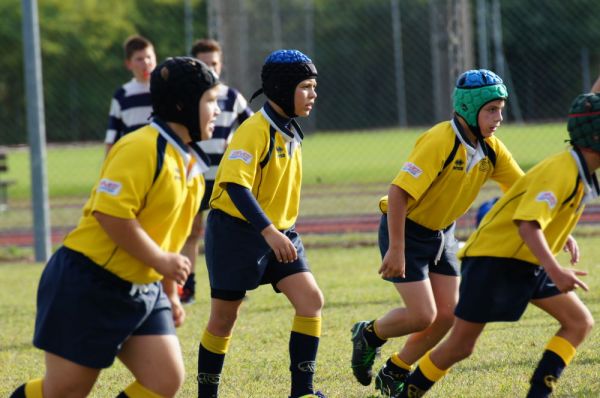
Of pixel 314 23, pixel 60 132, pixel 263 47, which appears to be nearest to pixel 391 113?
pixel 314 23

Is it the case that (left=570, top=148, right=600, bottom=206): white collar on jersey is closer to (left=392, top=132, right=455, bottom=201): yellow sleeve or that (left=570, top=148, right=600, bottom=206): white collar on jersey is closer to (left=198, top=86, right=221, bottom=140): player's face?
(left=392, top=132, right=455, bottom=201): yellow sleeve

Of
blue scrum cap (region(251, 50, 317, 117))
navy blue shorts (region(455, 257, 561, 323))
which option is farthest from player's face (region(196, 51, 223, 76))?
navy blue shorts (region(455, 257, 561, 323))

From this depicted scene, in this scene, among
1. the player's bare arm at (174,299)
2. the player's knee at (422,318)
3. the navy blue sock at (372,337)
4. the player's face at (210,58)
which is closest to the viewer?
the player's knee at (422,318)

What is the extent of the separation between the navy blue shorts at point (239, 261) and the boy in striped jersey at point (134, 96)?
333 cm

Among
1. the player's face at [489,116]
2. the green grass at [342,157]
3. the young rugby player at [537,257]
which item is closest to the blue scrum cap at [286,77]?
the player's face at [489,116]

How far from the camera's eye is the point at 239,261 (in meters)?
5.24

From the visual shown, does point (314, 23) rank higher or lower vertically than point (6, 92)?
higher

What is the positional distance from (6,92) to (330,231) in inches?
905

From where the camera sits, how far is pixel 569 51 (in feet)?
91.4

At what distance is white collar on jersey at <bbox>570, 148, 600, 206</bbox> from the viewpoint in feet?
14.2

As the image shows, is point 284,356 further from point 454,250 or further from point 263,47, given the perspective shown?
point 263,47

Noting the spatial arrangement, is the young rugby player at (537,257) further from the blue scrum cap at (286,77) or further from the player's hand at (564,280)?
the blue scrum cap at (286,77)

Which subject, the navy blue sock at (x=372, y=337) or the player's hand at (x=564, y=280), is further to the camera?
the navy blue sock at (x=372, y=337)

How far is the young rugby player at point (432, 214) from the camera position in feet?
16.5
